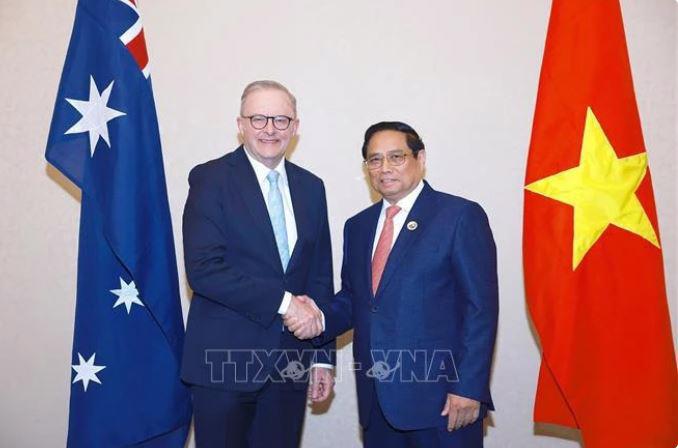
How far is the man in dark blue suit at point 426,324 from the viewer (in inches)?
79.7

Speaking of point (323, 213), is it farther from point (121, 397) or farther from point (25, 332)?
point (25, 332)

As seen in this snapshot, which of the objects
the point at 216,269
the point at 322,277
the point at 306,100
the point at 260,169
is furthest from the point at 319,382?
the point at 306,100

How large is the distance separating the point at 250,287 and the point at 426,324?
0.67 meters

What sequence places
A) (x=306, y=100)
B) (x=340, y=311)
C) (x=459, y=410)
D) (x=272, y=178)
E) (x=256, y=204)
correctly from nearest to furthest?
(x=459, y=410) < (x=256, y=204) < (x=272, y=178) < (x=340, y=311) < (x=306, y=100)

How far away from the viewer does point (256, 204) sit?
2.14m

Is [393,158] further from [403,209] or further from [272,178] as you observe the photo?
[272,178]

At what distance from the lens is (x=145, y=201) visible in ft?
7.89

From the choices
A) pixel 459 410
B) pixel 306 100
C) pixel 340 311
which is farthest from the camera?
pixel 306 100

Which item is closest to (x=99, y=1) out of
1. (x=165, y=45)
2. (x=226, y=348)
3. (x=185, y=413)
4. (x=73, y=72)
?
(x=73, y=72)

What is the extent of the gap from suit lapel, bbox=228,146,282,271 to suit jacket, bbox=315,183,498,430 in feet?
1.41

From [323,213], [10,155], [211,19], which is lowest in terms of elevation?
[323,213]

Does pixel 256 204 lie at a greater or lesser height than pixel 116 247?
greater

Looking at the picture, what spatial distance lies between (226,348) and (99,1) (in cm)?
161

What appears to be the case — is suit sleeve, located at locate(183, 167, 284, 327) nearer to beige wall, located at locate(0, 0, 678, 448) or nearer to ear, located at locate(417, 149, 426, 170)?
ear, located at locate(417, 149, 426, 170)
